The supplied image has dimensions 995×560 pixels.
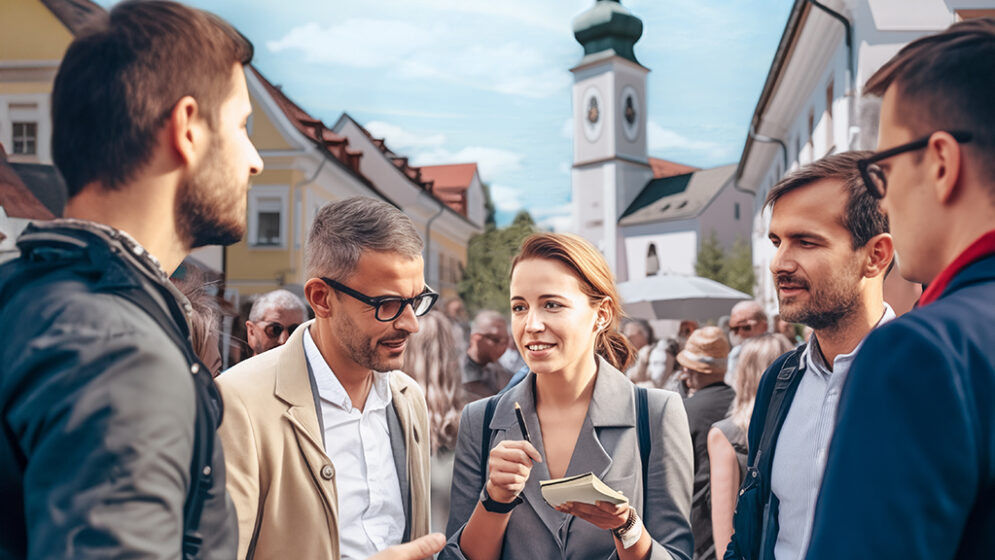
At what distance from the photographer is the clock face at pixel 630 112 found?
72.6 metres

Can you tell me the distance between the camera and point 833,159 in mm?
2887

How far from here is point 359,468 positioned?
9.28 feet

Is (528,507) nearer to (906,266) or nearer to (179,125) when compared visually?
(906,266)

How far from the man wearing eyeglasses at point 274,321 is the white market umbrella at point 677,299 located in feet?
26.9

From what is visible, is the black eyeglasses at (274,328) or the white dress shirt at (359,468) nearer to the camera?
the white dress shirt at (359,468)

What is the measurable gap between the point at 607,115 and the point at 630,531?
71.5 metres

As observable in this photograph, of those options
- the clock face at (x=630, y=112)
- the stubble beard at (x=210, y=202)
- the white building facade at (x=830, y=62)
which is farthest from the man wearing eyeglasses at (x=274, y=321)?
the clock face at (x=630, y=112)

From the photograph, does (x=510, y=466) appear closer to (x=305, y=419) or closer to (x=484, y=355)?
(x=305, y=419)

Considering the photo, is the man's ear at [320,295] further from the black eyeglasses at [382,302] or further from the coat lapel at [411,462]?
the coat lapel at [411,462]

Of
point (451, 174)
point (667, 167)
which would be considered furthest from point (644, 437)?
point (667, 167)

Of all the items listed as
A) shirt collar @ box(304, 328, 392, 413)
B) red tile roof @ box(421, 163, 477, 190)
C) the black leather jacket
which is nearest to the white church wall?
red tile roof @ box(421, 163, 477, 190)

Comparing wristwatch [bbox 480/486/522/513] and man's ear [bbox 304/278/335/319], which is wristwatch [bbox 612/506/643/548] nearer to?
wristwatch [bbox 480/486/522/513]

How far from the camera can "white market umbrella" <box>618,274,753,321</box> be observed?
12805 millimetres

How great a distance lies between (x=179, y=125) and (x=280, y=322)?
372 cm
